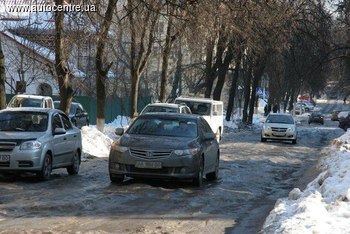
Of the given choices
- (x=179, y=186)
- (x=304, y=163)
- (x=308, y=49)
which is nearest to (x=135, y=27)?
(x=304, y=163)

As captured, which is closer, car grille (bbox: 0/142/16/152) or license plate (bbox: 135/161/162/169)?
license plate (bbox: 135/161/162/169)

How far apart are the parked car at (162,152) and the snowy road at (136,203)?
29 cm

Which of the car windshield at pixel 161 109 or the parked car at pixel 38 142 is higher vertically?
the car windshield at pixel 161 109

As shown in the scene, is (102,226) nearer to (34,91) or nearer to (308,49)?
(308,49)

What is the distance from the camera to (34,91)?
54.4m

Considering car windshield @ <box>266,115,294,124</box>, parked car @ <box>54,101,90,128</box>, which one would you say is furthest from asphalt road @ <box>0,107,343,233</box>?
parked car @ <box>54,101,90,128</box>

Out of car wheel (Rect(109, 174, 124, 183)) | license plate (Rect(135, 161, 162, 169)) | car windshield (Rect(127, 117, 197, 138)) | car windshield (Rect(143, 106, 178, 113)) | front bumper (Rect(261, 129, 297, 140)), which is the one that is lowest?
front bumper (Rect(261, 129, 297, 140))

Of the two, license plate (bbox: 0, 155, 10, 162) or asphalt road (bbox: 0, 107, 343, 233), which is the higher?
license plate (bbox: 0, 155, 10, 162)

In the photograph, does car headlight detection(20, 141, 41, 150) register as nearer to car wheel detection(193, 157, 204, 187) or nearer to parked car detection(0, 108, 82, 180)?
parked car detection(0, 108, 82, 180)

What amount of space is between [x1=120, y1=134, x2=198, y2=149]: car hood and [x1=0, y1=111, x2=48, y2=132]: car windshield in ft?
6.68

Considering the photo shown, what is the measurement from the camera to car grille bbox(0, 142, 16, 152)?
13047 mm

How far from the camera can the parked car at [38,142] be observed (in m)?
13.0

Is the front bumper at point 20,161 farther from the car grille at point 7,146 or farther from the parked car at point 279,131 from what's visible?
the parked car at point 279,131

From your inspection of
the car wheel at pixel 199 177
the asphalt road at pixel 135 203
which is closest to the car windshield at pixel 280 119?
the asphalt road at pixel 135 203
